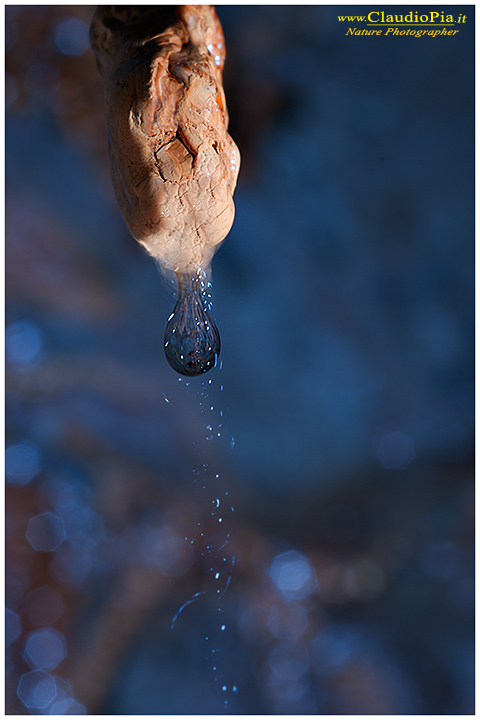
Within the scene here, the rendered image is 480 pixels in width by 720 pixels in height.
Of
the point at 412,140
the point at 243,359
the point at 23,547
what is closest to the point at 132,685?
the point at 23,547

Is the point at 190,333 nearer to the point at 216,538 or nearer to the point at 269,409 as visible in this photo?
the point at 269,409

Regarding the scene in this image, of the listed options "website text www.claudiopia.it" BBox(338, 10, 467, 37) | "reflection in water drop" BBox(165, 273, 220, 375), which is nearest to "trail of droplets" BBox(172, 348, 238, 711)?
"reflection in water drop" BBox(165, 273, 220, 375)

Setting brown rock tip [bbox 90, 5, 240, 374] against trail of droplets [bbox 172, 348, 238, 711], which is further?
trail of droplets [bbox 172, 348, 238, 711]

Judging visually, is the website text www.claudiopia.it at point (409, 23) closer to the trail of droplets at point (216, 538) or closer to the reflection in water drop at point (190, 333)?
the reflection in water drop at point (190, 333)

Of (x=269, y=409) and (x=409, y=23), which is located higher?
(x=409, y=23)

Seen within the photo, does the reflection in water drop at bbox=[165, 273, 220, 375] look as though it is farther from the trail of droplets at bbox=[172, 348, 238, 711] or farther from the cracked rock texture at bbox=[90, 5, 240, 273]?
the trail of droplets at bbox=[172, 348, 238, 711]

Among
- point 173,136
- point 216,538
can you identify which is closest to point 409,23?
point 173,136

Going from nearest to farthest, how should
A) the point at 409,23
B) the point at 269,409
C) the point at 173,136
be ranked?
1. the point at 173,136
2. the point at 409,23
3. the point at 269,409

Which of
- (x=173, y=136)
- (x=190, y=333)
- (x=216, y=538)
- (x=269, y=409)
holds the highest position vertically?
(x=173, y=136)
